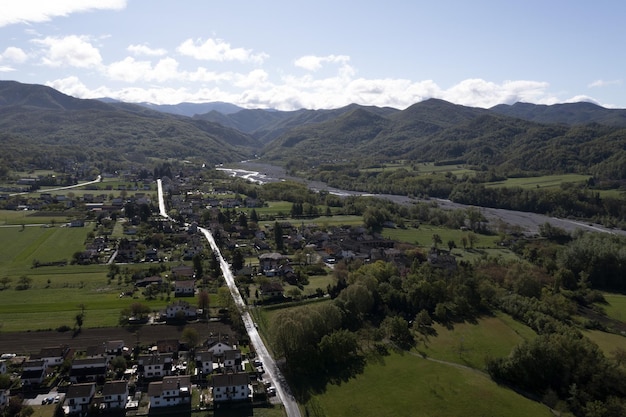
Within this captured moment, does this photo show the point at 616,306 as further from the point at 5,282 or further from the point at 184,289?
the point at 5,282

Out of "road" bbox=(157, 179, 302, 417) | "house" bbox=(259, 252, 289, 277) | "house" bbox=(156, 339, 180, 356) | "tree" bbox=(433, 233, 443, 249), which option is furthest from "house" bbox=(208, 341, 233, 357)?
"tree" bbox=(433, 233, 443, 249)

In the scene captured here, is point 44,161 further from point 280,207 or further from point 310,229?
point 310,229

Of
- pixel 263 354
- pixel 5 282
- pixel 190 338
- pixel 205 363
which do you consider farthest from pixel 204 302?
pixel 5 282

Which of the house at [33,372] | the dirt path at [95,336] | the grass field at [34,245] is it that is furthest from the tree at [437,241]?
the house at [33,372]

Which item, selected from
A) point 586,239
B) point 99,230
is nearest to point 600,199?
point 586,239

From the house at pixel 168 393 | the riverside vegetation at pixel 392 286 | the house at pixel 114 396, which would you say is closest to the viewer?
the house at pixel 114 396

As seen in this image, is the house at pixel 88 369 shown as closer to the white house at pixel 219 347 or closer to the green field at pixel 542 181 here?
the white house at pixel 219 347
